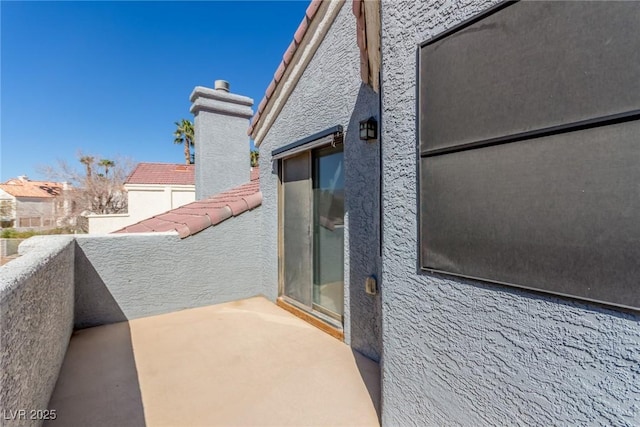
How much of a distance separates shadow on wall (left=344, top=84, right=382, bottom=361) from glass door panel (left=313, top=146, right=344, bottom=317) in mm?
518

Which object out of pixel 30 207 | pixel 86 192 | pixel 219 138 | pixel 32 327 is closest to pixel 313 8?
pixel 32 327

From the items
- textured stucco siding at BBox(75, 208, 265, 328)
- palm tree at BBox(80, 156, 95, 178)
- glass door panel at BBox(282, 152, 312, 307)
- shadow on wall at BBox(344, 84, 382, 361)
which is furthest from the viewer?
palm tree at BBox(80, 156, 95, 178)

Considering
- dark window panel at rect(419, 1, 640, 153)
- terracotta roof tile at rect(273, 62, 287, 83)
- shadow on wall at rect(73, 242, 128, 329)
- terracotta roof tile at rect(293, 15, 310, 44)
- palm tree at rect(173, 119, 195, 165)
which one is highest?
palm tree at rect(173, 119, 195, 165)

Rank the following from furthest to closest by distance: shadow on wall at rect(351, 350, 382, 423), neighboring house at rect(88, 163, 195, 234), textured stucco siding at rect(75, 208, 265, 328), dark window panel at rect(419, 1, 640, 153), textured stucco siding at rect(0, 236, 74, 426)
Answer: neighboring house at rect(88, 163, 195, 234)
textured stucco siding at rect(75, 208, 265, 328)
shadow on wall at rect(351, 350, 382, 423)
textured stucco siding at rect(0, 236, 74, 426)
dark window panel at rect(419, 1, 640, 153)

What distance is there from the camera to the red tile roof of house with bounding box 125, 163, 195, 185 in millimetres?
27859

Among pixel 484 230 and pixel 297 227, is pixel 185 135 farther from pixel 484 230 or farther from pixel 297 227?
pixel 484 230

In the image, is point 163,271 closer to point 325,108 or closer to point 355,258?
point 355,258

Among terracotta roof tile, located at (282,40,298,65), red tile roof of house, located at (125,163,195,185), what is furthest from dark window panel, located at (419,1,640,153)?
red tile roof of house, located at (125,163,195,185)

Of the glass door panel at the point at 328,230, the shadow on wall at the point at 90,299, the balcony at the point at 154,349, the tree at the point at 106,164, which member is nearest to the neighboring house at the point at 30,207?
the tree at the point at 106,164

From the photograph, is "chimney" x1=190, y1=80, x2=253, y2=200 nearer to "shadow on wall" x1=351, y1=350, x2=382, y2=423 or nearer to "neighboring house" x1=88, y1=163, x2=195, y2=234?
"shadow on wall" x1=351, y1=350, x2=382, y2=423

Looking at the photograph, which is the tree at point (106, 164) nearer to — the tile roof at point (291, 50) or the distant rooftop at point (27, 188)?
the distant rooftop at point (27, 188)

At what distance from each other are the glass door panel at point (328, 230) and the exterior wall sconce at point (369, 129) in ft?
3.83

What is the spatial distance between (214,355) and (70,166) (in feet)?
129

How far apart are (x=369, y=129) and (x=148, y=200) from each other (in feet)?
92.0
